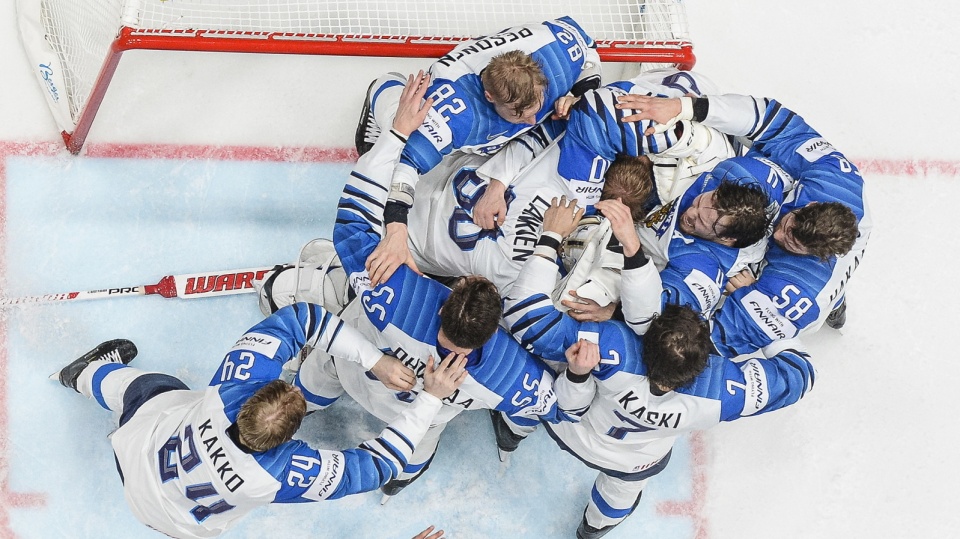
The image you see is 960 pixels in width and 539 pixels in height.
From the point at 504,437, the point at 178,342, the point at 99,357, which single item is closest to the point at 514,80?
the point at 504,437

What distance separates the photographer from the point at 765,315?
3387 mm

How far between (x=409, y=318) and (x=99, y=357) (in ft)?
5.53

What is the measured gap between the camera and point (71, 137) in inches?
157

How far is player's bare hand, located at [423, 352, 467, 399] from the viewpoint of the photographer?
3.05m

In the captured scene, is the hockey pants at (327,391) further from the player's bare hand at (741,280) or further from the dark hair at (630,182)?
the player's bare hand at (741,280)

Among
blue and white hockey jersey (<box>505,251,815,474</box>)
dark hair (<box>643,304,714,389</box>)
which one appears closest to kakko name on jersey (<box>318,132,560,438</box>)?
blue and white hockey jersey (<box>505,251,815,474</box>)

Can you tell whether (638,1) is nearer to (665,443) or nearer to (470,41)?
(470,41)

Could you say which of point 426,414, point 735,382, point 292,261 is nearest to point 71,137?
point 292,261

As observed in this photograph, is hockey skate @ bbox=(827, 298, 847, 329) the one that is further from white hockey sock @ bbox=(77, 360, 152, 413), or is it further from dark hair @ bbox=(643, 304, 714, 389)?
white hockey sock @ bbox=(77, 360, 152, 413)

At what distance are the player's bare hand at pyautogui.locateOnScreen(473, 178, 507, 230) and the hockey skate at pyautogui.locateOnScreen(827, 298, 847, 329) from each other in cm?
180

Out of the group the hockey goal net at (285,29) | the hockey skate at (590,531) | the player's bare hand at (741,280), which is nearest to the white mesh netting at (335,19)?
the hockey goal net at (285,29)

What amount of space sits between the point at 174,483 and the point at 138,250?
159 centimetres

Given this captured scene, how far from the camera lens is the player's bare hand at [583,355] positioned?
306cm

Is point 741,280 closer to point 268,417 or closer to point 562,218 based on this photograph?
point 562,218
